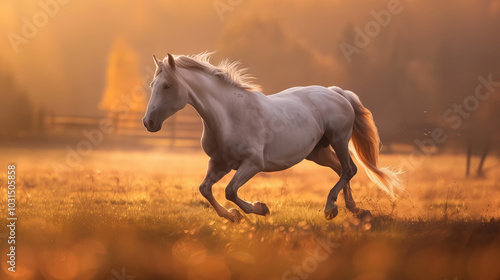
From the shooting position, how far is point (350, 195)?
7.98 m

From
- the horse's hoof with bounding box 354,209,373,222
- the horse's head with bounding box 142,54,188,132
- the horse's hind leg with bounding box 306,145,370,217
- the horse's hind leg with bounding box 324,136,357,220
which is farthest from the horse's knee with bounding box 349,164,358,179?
the horse's head with bounding box 142,54,188,132

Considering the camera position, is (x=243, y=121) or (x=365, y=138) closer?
(x=243, y=121)

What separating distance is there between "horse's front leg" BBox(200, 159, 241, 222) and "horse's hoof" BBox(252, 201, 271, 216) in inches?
9.4

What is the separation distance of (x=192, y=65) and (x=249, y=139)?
105 cm

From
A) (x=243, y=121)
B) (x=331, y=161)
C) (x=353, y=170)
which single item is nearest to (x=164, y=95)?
(x=243, y=121)

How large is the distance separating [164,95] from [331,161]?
271 centimetres

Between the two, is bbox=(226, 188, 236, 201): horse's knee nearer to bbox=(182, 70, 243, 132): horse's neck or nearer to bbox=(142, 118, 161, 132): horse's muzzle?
bbox=(182, 70, 243, 132): horse's neck

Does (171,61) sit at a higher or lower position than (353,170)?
higher

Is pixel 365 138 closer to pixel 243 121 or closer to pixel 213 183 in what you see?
pixel 243 121

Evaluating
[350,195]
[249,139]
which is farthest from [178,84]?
[350,195]

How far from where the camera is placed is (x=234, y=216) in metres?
7.12

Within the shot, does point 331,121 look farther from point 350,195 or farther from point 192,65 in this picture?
point 192,65

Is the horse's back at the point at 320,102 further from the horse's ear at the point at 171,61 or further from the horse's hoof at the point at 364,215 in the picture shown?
the horse's ear at the point at 171,61

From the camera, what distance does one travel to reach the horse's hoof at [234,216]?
709 centimetres
